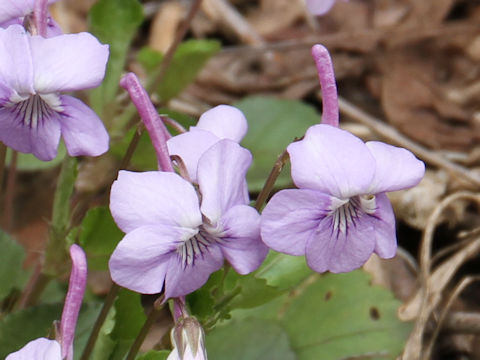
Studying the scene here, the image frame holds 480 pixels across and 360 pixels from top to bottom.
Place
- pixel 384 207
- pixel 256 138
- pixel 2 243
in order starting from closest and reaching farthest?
pixel 384 207 < pixel 2 243 < pixel 256 138

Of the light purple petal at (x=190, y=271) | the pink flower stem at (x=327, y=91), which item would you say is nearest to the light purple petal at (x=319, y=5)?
the pink flower stem at (x=327, y=91)

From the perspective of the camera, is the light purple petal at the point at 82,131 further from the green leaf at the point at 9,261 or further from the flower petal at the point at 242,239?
the green leaf at the point at 9,261

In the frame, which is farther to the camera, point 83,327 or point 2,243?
point 2,243

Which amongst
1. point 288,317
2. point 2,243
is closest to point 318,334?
point 288,317

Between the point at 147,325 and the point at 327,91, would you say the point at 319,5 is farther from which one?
the point at 147,325

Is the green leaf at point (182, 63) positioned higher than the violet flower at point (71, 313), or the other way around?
the violet flower at point (71, 313)

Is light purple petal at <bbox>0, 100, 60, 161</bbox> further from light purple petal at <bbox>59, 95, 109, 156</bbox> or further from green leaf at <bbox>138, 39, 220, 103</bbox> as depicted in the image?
green leaf at <bbox>138, 39, 220, 103</bbox>

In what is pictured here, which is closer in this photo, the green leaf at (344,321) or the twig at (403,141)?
the green leaf at (344,321)

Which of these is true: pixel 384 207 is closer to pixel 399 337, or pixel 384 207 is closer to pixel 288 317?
Answer: pixel 399 337
